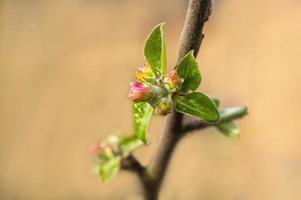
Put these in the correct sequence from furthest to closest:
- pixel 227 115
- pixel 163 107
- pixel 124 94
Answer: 1. pixel 124 94
2. pixel 227 115
3. pixel 163 107

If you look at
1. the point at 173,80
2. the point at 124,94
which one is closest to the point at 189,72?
the point at 173,80

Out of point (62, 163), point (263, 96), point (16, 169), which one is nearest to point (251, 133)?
point (263, 96)

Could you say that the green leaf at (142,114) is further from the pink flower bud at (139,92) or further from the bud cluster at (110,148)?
the bud cluster at (110,148)

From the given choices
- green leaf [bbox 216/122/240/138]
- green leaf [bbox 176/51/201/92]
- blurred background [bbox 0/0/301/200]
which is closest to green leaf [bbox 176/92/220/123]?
green leaf [bbox 176/51/201/92]

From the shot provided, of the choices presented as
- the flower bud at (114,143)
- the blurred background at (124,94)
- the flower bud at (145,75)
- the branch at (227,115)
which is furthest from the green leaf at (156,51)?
the blurred background at (124,94)

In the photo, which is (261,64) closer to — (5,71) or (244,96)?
(244,96)

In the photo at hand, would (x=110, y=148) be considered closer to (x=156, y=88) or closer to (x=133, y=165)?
(x=133, y=165)
